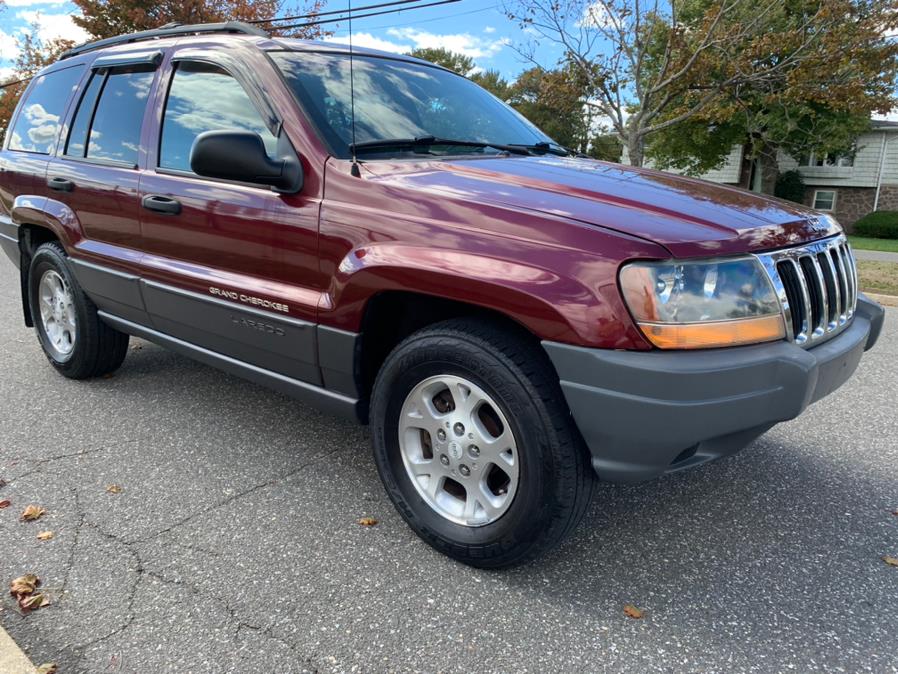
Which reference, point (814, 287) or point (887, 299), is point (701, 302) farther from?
point (887, 299)

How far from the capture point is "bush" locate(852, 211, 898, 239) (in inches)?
1024

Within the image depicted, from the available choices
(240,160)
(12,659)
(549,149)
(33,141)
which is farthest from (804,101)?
(12,659)

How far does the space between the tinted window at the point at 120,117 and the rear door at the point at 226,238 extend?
219 millimetres

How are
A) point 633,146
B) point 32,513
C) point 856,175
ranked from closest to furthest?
1. point 32,513
2. point 633,146
3. point 856,175

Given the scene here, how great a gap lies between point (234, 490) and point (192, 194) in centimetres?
134

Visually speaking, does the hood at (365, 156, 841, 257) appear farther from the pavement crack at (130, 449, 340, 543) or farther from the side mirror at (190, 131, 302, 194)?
the pavement crack at (130, 449, 340, 543)

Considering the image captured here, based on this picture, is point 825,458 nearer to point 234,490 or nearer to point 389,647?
point 389,647

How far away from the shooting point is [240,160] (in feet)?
8.08

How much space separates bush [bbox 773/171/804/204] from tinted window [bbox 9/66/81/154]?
106 ft

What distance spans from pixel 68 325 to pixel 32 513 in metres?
1.91

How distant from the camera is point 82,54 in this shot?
429 centimetres

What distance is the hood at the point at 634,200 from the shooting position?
203 centimetres

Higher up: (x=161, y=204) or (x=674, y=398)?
(x=161, y=204)

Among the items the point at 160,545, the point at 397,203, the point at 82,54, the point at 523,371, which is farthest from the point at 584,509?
the point at 82,54
